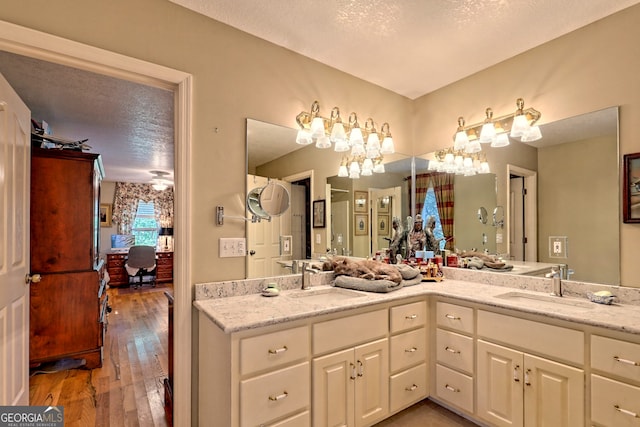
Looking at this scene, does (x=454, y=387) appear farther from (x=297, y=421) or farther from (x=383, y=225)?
(x=383, y=225)

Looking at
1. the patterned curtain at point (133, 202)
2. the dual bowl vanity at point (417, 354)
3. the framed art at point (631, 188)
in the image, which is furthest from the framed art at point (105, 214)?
the framed art at point (631, 188)

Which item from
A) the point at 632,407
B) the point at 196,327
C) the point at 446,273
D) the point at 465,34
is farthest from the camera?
the point at 446,273

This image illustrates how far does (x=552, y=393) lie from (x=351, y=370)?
99cm

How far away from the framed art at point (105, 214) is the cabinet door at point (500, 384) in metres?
7.65

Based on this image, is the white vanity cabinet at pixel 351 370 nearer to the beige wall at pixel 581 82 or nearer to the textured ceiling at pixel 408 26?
the beige wall at pixel 581 82

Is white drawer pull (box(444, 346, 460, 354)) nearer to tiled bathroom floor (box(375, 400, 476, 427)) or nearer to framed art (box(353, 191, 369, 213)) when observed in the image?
tiled bathroom floor (box(375, 400, 476, 427))

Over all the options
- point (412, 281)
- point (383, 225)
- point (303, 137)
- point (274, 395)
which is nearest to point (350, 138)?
point (303, 137)

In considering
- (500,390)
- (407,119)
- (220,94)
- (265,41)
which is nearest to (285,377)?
(500,390)

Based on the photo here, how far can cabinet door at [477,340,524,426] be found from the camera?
1666 millimetres

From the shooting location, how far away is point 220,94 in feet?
6.16

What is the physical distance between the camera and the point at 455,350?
1.96 meters

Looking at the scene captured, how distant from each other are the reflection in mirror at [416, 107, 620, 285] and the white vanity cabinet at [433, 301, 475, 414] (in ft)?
2.34

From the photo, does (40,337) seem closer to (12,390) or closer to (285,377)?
(12,390)

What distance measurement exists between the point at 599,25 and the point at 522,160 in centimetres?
85
